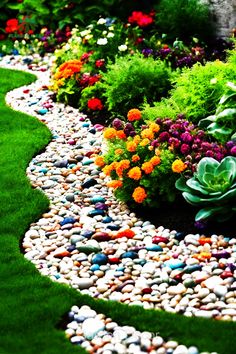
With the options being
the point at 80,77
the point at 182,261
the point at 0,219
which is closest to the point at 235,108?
the point at 182,261

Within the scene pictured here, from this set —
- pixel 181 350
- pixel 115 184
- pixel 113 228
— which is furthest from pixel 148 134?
pixel 181 350

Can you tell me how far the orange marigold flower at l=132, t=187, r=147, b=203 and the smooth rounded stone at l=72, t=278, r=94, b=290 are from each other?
97 cm

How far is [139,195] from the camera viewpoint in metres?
5.75

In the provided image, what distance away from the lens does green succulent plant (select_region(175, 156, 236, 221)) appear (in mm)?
5402

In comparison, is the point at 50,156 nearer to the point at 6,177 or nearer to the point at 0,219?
the point at 6,177

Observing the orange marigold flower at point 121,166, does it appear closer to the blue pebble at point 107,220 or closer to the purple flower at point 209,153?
the blue pebble at point 107,220

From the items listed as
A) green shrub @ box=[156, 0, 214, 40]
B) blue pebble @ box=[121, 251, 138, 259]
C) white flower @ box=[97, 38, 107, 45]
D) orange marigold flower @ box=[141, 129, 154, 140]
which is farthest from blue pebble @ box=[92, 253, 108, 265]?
green shrub @ box=[156, 0, 214, 40]

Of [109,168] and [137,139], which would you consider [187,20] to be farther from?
[109,168]

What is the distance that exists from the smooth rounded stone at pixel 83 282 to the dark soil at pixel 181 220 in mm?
895

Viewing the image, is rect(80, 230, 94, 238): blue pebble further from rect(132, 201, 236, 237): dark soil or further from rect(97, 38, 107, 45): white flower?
rect(97, 38, 107, 45): white flower

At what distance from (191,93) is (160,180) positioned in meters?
1.19

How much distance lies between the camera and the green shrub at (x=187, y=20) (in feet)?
33.0

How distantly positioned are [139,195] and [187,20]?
4.95 m

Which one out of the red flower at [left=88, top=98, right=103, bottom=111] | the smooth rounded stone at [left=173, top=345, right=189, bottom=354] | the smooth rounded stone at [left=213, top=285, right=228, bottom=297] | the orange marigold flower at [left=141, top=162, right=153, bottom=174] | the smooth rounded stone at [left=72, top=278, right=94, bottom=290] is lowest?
the red flower at [left=88, top=98, right=103, bottom=111]
